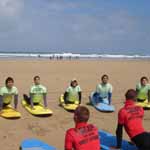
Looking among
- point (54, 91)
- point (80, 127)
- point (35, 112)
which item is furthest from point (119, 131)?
point (54, 91)

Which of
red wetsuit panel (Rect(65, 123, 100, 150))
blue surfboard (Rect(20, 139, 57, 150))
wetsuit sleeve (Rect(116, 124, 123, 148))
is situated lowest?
blue surfboard (Rect(20, 139, 57, 150))

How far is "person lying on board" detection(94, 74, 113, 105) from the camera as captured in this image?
1478cm

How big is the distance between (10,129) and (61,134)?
1.33m

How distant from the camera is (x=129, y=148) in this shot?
880 centimetres

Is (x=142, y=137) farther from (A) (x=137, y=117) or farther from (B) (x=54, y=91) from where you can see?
(B) (x=54, y=91)

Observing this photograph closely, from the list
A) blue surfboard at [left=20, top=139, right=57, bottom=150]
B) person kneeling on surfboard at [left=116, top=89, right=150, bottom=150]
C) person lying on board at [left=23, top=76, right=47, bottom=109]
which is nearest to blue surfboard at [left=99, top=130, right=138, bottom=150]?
person kneeling on surfboard at [left=116, top=89, right=150, bottom=150]

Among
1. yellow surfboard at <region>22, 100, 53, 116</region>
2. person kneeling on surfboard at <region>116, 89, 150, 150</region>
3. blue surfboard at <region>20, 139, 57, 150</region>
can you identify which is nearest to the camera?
person kneeling on surfboard at <region>116, 89, 150, 150</region>

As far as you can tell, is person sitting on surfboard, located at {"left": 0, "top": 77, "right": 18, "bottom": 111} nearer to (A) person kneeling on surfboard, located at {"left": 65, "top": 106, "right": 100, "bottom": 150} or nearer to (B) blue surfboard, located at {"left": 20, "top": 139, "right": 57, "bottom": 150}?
(B) blue surfboard, located at {"left": 20, "top": 139, "right": 57, "bottom": 150}

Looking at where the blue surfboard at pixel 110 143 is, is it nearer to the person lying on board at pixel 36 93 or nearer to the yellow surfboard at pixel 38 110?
the yellow surfboard at pixel 38 110

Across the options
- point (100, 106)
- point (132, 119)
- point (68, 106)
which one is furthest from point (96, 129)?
point (100, 106)

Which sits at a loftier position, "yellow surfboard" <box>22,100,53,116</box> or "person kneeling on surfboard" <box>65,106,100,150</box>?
"person kneeling on surfboard" <box>65,106,100,150</box>

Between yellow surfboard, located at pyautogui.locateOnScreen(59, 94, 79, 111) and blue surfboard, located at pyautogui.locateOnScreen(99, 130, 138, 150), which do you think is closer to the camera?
blue surfboard, located at pyautogui.locateOnScreen(99, 130, 138, 150)

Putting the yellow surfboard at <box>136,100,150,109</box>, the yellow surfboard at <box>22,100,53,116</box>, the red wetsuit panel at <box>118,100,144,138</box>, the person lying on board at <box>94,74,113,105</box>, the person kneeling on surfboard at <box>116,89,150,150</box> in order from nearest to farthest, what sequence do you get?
the person kneeling on surfboard at <box>116,89,150,150</box>, the red wetsuit panel at <box>118,100,144,138</box>, the yellow surfboard at <box>22,100,53,116</box>, the yellow surfboard at <box>136,100,150,109</box>, the person lying on board at <box>94,74,113,105</box>

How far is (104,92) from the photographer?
14.9 meters
